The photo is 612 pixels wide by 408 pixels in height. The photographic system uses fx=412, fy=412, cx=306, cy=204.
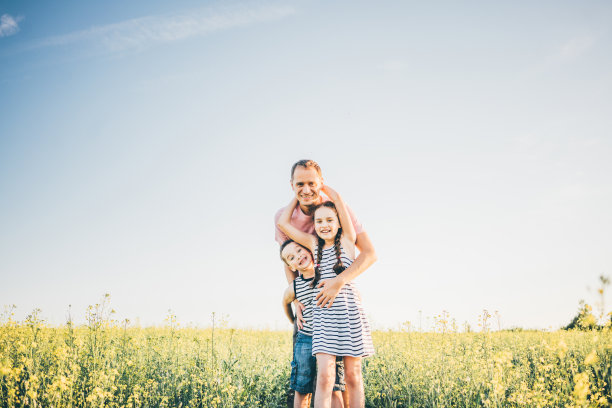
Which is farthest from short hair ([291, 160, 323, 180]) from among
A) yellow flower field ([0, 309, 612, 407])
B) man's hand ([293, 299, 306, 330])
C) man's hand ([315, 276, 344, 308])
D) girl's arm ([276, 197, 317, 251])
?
yellow flower field ([0, 309, 612, 407])

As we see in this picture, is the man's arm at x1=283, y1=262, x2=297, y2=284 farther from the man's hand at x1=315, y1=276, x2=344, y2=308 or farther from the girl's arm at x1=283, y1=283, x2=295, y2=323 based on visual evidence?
the man's hand at x1=315, y1=276, x2=344, y2=308

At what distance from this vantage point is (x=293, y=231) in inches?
162

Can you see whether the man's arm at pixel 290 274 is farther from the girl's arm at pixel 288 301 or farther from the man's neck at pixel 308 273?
the man's neck at pixel 308 273

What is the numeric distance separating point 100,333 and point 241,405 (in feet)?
7.15

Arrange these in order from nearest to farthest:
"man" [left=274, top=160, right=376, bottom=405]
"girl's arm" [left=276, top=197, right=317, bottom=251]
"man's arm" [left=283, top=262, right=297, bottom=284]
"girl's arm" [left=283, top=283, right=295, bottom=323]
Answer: "man" [left=274, top=160, right=376, bottom=405] < "girl's arm" [left=276, top=197, right=317, bottom=251] < "girl's arm" [left=283, top=283, right=295, bottom=323] < "man's arm" [left=283, top=262, right=297, bottom=284]

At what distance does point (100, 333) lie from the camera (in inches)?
204

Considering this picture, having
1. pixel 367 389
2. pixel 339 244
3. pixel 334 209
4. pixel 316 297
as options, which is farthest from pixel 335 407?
pixel 367 389

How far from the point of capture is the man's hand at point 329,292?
11.6 ft

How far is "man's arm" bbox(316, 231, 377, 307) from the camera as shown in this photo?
3.53 meters

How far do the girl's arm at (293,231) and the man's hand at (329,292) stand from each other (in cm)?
51

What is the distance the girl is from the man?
0.10 meters

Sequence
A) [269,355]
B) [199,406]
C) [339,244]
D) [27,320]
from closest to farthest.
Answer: [339,244]
[199,406]
[27,320]
[269,355]

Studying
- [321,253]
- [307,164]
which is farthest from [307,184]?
[321,253]

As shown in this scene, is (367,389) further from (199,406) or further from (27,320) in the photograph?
(27,320)
